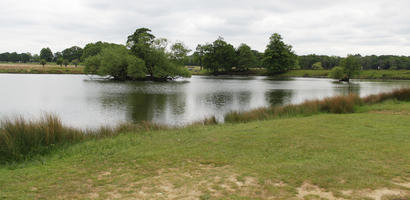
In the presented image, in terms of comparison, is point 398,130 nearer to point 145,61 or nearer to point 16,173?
point 16,173

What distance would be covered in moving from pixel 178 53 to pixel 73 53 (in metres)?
99.6

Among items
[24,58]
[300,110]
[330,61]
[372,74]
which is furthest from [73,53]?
[300,110]

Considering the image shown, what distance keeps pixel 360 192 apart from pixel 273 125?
693 centimetres

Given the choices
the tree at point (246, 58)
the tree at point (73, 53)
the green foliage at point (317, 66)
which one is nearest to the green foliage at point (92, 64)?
the tree at point (246, 58)

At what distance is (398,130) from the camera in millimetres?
10172

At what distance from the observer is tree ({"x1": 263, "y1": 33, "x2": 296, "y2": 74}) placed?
91500 millimetres

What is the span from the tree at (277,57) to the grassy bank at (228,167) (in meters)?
83.7

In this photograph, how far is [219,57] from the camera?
342 ft

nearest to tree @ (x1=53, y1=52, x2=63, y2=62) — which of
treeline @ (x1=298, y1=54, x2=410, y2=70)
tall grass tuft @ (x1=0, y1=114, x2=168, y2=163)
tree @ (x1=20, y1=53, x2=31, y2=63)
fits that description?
tree @ (x1=20, y1=53, x2=31, y2=63)

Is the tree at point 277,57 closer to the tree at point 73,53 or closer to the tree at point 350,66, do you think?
the tree at point 350,66

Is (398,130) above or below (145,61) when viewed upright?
below

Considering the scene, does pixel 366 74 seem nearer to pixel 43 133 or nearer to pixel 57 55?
pixel 43 133

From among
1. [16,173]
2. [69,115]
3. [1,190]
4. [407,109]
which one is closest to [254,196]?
[1,190]

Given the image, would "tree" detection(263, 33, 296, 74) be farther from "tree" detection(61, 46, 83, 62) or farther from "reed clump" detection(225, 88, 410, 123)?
"tree" detection(61, 46, 83, 62)
